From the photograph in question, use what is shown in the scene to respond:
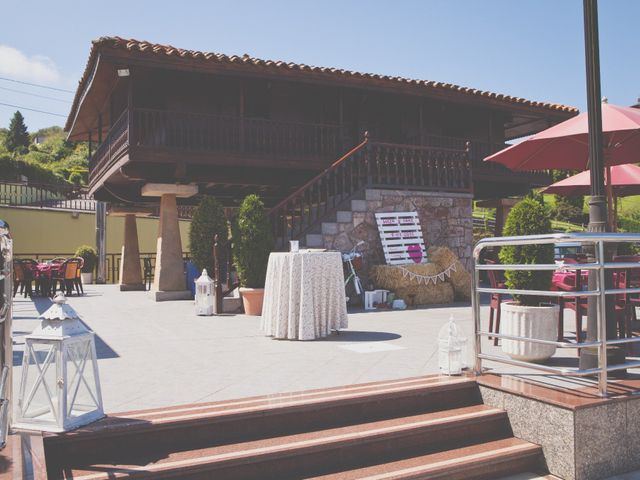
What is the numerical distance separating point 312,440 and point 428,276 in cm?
756

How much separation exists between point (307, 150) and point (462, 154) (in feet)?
12.0

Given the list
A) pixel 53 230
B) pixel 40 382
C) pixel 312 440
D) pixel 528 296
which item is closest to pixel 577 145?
pixel 528 296

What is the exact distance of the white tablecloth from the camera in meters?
6.41

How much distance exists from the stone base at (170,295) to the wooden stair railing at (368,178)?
2881 millimetres

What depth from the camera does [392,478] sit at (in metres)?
3.21

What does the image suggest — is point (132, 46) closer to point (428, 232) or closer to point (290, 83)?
point (290, 83)

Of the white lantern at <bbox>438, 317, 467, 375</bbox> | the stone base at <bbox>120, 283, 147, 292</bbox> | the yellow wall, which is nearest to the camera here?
the white lantern at <bbox>438, 317, 467, 375</bbox>

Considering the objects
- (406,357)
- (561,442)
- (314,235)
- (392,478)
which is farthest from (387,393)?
(314,235)

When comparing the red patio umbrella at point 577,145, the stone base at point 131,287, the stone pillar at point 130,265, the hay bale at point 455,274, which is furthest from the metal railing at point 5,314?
the stone pillar at point 130,265

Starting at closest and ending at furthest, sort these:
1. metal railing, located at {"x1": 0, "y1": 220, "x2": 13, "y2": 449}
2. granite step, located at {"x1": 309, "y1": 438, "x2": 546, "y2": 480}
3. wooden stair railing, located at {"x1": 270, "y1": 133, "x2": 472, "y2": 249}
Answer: metal railing, located at {"x1": 0, "y1": 220, "x2": 13, "y2": 449}, granite step, located at {"x1": 309, "y1": 438, "x2": 546, "y2": 480}, wooden stair railing, located at {"x1": 270, "y1": 133, "x2": 472, "y2": 249}

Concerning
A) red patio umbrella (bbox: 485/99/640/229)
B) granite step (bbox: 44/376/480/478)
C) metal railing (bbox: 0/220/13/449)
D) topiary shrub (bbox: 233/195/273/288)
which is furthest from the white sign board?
metal railing (bbox: 0/220/13/449)

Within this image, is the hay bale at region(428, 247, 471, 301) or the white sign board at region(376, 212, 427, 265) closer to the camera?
the hay bale at region(428, 247, 471, 301)

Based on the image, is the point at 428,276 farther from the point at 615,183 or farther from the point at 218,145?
the point at 218,145

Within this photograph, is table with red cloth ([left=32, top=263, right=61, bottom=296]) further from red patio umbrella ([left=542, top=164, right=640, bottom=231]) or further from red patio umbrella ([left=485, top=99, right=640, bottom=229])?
red patio umbrella ([left=542, top=164, right=640, bottom=231])
